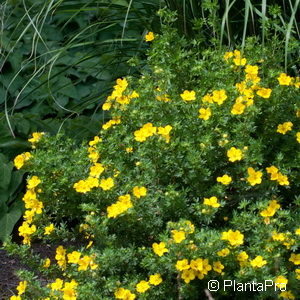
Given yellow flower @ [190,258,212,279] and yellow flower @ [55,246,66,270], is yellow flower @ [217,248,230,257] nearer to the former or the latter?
yellow flower @ [190,258,212,279]

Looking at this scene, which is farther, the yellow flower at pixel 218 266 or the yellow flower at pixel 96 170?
the yellow flower at pixel 96 170

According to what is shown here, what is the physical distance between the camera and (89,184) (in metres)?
2.69

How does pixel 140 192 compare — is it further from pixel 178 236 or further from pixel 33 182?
pixel 33 182

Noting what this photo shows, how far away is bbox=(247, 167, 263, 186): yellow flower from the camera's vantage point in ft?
→ 8.53

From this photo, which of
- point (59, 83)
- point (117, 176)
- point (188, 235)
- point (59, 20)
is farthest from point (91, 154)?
point (59, 20)

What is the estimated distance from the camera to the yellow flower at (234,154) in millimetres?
2639

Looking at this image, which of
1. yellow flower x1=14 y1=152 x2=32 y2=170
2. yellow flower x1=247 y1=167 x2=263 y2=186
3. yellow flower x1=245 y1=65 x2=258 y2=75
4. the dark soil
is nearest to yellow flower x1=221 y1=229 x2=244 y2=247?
yellow flower x1=247 y1=167 x2=263 y2=186

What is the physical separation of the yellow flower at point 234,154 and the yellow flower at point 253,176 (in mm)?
65

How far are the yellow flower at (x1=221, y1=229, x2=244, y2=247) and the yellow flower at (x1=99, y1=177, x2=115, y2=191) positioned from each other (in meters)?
0.46

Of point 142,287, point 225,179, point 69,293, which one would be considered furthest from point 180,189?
point 69,293

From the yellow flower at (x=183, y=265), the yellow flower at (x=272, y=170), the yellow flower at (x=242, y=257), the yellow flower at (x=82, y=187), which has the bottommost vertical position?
the yellow flower at (x=242, y=257)

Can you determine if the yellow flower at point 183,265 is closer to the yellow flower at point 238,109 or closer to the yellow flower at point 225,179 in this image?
the yellow flower at point 225,179

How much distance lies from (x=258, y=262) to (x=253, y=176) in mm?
338

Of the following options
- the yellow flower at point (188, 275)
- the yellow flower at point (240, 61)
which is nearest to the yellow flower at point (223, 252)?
the yellow flower at point (188, 275)
